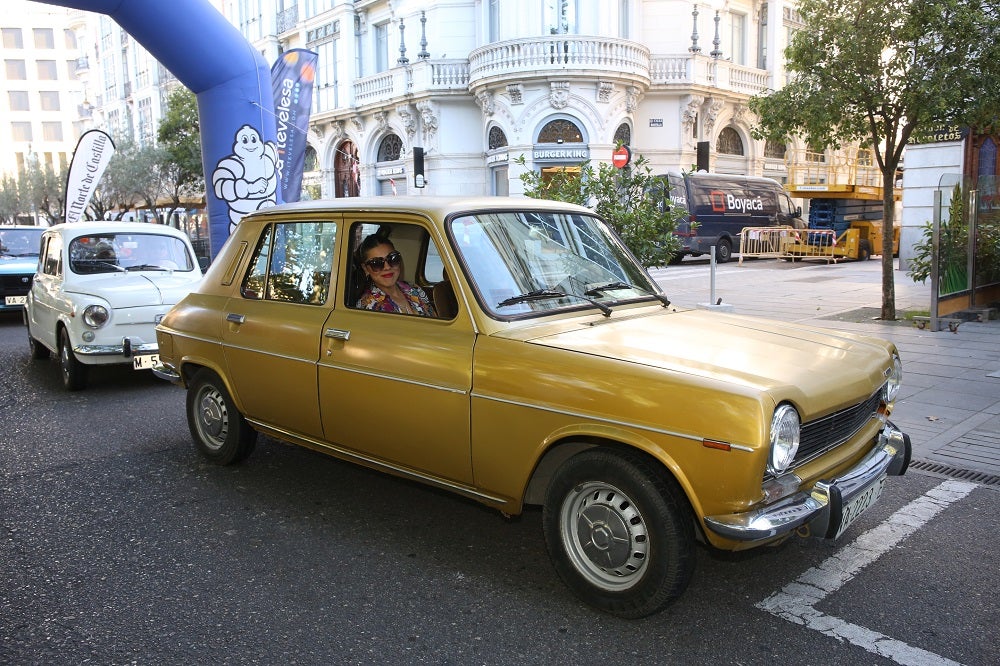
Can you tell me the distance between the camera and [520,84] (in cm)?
2759

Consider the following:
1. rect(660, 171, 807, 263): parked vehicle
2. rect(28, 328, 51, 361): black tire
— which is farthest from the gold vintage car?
rect(660, 171, 807, 263): parked vehicle

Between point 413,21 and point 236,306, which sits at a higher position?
point 413,21

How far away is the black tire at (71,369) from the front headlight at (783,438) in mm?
7094

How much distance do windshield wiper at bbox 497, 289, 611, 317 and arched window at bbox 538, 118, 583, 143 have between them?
81.9ft

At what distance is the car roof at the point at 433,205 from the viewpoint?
396 cm

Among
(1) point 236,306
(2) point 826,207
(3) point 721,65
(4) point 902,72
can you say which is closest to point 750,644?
(1) point 236,306

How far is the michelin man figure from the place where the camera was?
10.9m

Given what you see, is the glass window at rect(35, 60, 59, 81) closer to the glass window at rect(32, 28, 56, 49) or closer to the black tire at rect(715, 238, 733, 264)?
the glass window at rect(32, 28, 56, 49)

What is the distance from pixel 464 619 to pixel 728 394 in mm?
1459

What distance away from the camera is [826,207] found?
93.0ft

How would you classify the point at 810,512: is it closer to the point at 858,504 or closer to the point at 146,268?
the point at 858,504

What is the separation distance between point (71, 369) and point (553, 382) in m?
6.37

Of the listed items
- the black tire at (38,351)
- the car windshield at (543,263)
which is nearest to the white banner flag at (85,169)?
the black tire at (38,351)

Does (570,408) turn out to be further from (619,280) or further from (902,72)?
(902,72)
